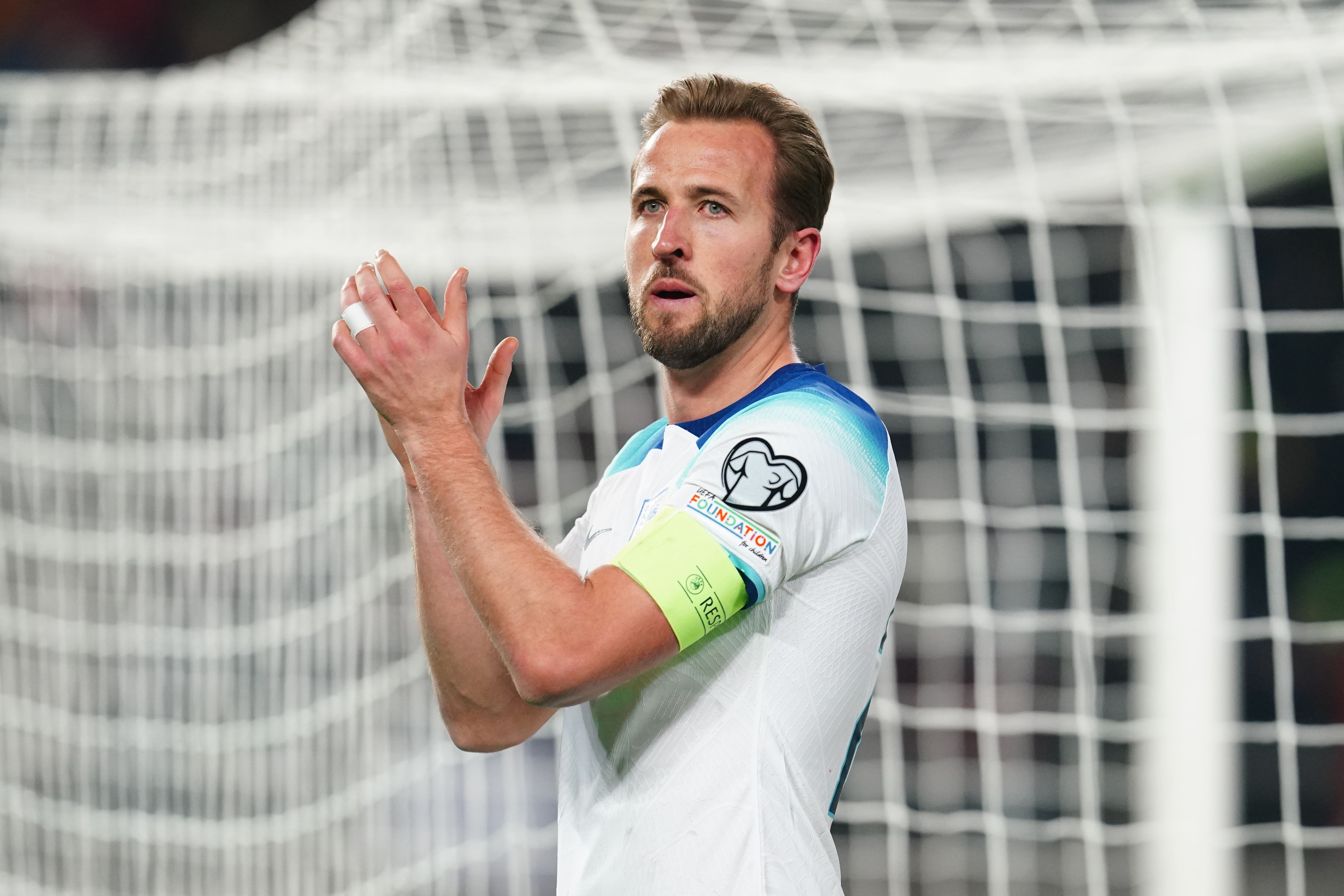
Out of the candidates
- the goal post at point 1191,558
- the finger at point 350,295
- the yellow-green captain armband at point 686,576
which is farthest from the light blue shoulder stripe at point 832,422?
the goal post at point 1191,558

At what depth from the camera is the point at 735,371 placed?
175 cm

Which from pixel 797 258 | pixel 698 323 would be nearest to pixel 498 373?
pixel 698 323

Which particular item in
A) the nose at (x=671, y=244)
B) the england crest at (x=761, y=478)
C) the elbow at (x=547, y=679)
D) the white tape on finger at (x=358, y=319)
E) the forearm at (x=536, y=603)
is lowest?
the elbow at (x=547, y=679)

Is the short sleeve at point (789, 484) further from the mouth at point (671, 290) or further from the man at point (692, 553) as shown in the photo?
the mouth at point (671, 290)

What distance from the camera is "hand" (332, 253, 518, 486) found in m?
1.52

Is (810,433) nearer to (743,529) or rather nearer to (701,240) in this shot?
(743,529)

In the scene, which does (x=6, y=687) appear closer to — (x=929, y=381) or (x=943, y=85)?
(x=943, y=85)

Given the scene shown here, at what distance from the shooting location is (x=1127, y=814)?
24.9 ft

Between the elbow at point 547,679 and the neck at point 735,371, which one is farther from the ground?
the neck at point 735,371

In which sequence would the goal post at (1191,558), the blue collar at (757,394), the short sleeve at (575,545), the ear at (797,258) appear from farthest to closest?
1. the goal post at (1191,558)
2. the short sleeve at (575,545)
3. the ear at (797,258)
4. the blue collar at (757,394)

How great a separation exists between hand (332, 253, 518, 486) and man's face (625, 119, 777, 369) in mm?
257

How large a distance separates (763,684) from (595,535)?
1.24 ft

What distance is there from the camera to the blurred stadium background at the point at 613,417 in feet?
12.4

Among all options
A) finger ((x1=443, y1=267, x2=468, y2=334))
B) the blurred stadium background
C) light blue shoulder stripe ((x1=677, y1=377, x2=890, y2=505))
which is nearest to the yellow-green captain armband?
light blue shoulder stripe ((x1=677, y1=377, x2=890, y2=505))
